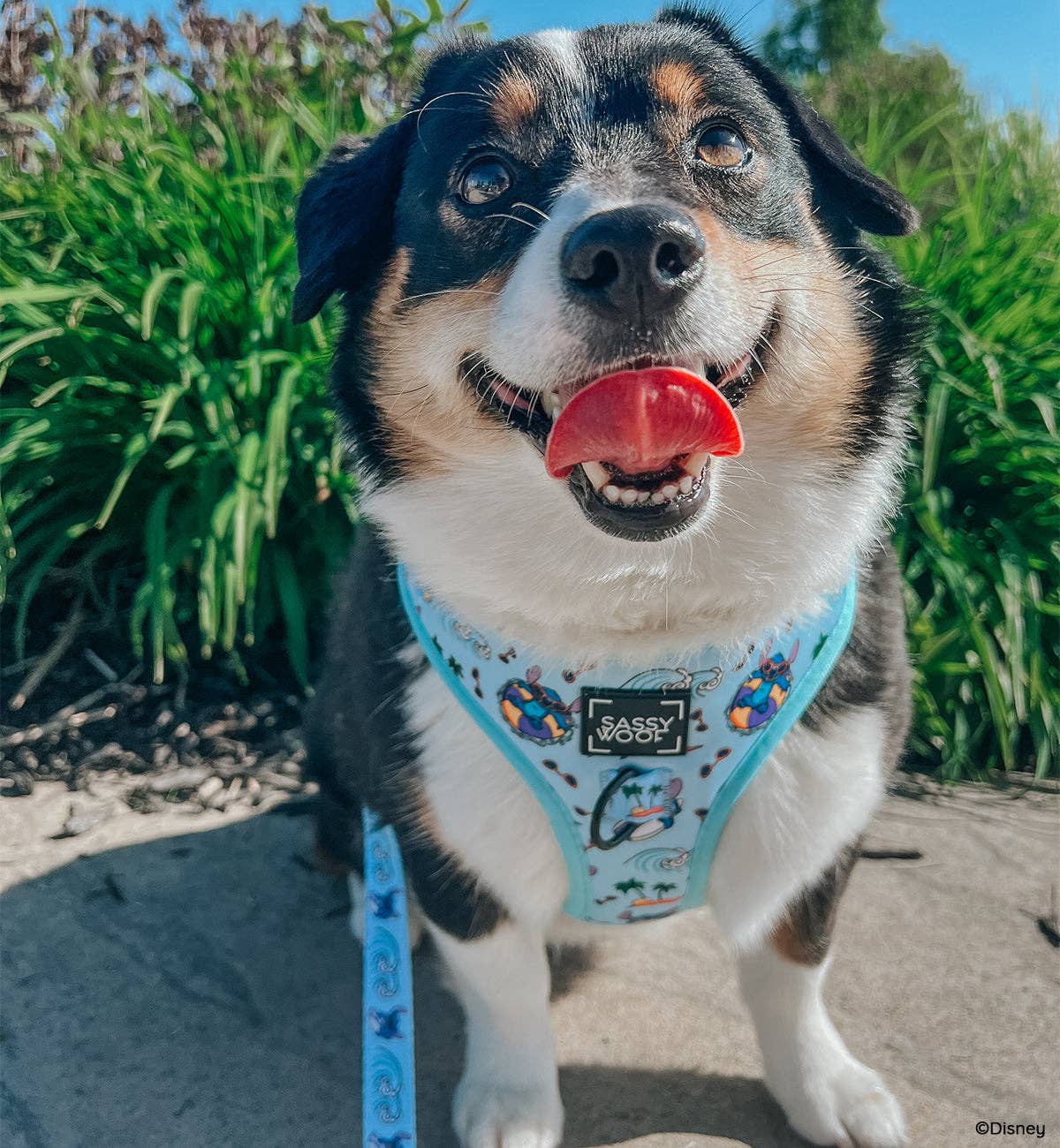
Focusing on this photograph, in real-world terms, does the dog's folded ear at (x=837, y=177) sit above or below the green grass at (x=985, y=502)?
above

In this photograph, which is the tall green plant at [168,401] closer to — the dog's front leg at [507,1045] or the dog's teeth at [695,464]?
the dog's front leg at [507,1045]

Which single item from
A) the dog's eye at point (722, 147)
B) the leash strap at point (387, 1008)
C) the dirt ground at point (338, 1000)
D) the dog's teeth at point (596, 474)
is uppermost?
the dog's eye at point (722, 147)

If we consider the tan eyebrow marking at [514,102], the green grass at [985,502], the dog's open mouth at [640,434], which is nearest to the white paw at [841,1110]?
the dog's open mouth at [640,434]

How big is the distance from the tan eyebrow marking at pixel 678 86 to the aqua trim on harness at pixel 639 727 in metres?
0.89

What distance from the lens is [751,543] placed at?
157 cm

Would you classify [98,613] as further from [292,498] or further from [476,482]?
[476,482]

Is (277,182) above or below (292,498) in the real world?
above

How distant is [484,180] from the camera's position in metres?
1.66

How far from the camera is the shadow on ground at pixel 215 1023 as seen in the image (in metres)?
1.84

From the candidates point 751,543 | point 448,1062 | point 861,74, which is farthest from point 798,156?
point 861,74

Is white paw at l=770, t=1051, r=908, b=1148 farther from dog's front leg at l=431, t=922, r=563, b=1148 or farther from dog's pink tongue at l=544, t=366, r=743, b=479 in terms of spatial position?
dog's pink tongue at l=544, t=366, r=743, b=479

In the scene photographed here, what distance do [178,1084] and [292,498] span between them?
5.81ft

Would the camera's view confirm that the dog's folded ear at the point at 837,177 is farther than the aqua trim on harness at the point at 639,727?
Yes

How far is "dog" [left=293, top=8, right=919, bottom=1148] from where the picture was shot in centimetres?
142
